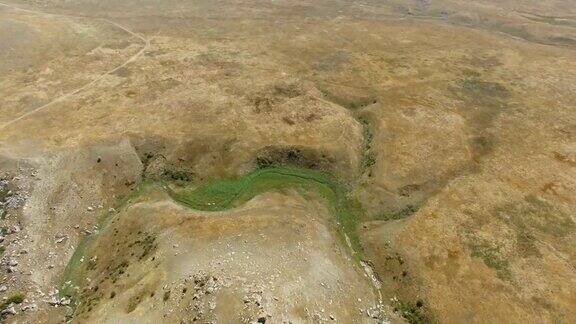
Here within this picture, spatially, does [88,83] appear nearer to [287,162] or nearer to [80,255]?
[80,255]

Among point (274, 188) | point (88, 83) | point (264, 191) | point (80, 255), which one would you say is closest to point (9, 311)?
point (80, 255)

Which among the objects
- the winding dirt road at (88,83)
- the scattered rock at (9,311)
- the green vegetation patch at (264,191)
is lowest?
the scattered rock at (9,311)

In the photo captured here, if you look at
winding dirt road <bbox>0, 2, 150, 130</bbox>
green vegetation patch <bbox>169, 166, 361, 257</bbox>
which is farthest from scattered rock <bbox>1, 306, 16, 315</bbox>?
winding dirt road <bbox>0, 2, 150, 130</bbox>

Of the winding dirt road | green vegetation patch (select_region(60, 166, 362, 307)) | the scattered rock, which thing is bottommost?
the scattered rock

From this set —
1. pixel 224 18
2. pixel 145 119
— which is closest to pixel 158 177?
pixel 145 119

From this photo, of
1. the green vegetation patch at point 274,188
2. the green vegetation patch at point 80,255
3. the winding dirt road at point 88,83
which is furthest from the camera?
the winding dirt road at point 88,83

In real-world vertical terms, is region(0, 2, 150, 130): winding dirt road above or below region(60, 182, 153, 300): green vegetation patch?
above

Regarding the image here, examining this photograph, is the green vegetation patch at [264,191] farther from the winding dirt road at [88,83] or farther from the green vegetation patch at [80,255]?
the winding dirt road at [88,83]

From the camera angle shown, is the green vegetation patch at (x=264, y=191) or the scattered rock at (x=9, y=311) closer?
the scattered rock at (x=9, y=311)

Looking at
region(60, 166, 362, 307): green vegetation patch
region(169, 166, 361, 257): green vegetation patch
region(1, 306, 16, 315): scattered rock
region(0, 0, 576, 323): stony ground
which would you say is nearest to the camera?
region(1, 306, 16, 315): scattered rock

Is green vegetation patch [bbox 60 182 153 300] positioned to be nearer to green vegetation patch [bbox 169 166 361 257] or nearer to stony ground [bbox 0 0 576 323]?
stony ground [bbox 0 0 576 323]

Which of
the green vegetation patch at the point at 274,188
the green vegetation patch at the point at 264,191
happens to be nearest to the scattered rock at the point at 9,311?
the green vegetation patch at the point at 264,191
